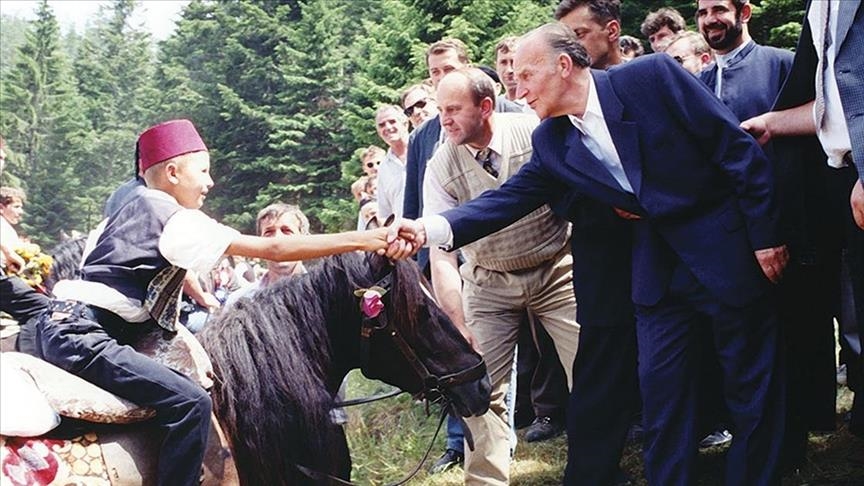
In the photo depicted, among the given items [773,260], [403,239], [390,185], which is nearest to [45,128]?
[390,185]

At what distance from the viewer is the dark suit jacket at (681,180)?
11.4 ft

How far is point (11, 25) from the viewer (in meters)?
101

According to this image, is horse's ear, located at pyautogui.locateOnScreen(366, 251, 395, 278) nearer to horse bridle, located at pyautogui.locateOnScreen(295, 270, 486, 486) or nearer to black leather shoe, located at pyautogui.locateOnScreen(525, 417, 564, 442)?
horse bridle, located at pyautogui.locateOnScreen(295, 270, 486, 486)

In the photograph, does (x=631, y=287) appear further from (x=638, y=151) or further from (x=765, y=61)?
(x=765, y=61)

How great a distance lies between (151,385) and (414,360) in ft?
3.70

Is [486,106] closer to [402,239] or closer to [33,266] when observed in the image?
[402,239]

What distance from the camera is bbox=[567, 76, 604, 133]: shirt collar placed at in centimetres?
380

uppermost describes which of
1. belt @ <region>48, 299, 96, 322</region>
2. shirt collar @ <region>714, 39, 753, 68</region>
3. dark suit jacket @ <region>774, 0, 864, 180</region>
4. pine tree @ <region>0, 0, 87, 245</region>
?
dark suit jacket @ <region>774, 0, 864, 180</region>

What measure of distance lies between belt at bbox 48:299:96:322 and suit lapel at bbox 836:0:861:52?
9.49ft

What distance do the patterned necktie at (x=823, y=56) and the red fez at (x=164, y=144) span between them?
244 centimetres

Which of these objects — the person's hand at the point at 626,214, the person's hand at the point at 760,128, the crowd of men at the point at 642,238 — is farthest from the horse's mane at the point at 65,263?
the person's hand at the point at 760,128

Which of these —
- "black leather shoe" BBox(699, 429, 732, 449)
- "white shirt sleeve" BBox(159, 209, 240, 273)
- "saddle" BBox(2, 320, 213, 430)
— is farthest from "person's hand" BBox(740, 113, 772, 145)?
"saddle" BBox(2, 320, 213, 430)

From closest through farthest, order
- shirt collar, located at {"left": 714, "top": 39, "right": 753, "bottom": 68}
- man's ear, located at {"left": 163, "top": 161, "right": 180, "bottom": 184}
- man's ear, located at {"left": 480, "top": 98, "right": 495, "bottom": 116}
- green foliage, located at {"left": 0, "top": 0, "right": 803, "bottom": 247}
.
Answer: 1. man's ear, located at {"left": 163, "top": 161, "right": 180, "bottom": 184}
2. shirt collar, located at {"left": 714, "top": 39, "right": 753, "bottom": 68}
3. man's ear, located at {"left": 480, "top": 98, "right": 495, "bottom": 116}
4. green foliage, located at {"left": 0, "top": 0, "right": 803, "bottom": 247}

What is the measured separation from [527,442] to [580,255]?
85.3 inches
